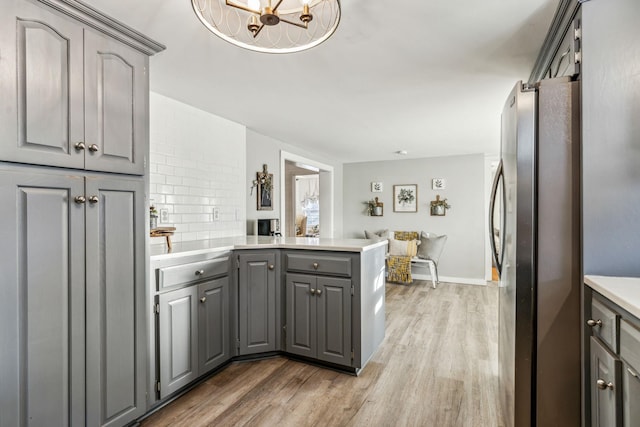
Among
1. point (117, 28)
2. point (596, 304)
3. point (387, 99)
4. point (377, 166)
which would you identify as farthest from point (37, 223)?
point (377, 166)

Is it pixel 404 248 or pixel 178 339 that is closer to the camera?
pixel 178 339

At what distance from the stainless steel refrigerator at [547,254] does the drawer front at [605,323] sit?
16 cm

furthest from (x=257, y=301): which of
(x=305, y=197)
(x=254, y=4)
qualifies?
(x=305, y=197)

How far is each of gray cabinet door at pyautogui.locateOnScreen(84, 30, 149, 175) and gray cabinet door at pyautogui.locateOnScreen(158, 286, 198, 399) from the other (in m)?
0.81

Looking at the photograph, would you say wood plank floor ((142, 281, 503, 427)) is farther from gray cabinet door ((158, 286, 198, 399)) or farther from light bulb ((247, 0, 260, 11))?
light bulb ((247, 0, 260, 11))

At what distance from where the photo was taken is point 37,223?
136cm

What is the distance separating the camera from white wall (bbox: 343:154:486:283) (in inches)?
215

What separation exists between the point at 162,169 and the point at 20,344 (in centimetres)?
167

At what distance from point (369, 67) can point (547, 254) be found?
1.49m

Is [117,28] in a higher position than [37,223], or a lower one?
higher

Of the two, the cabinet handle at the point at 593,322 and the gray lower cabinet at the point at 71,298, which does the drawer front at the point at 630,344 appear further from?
the gray lower cabinet at the point at 71,298

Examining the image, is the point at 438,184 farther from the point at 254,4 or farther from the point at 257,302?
the point at 254,4

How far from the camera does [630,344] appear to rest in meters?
1.04

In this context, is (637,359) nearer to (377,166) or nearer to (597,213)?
(597,213)
